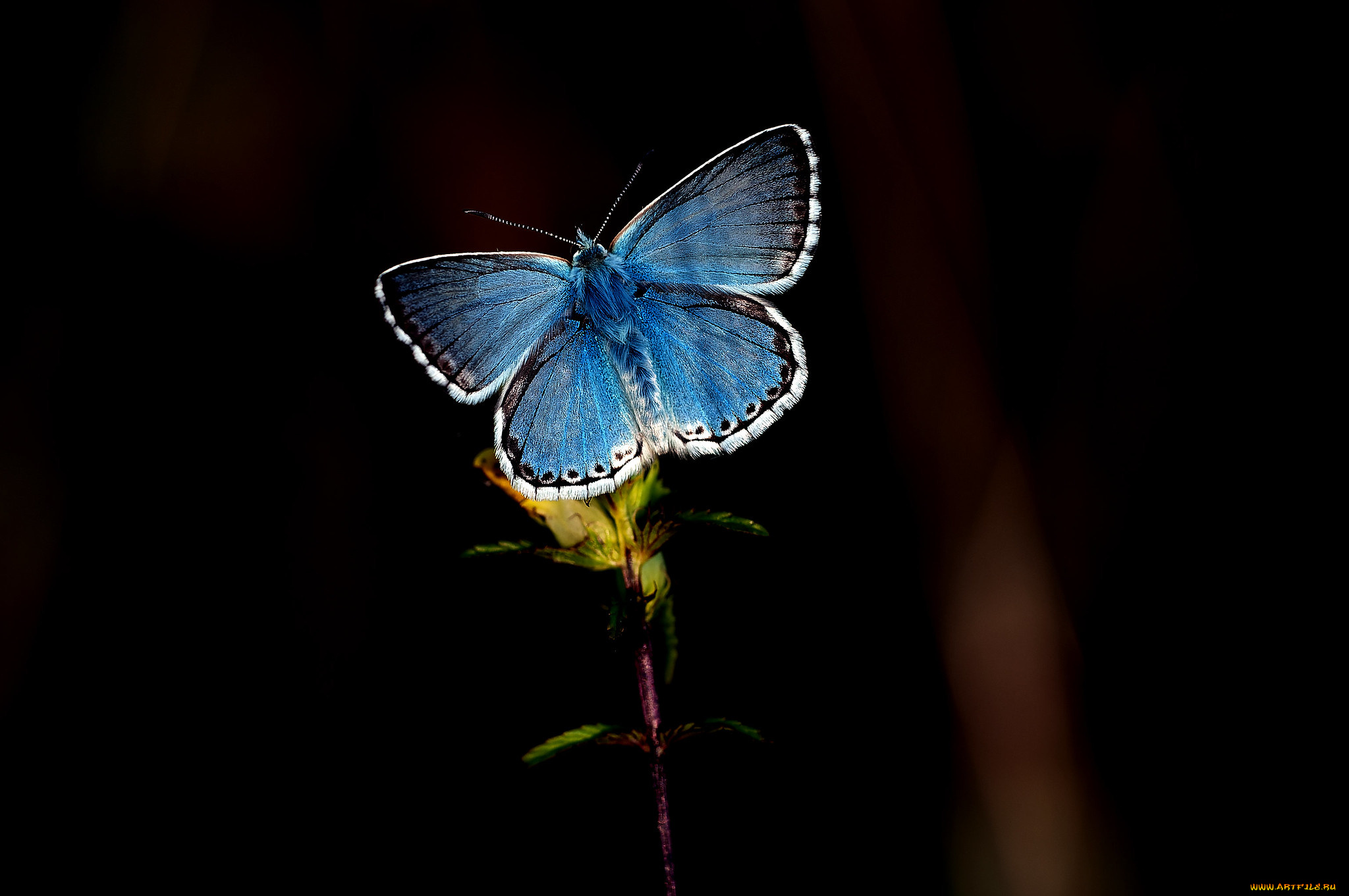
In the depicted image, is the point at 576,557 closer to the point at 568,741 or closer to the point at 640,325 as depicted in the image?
the point at 568,741

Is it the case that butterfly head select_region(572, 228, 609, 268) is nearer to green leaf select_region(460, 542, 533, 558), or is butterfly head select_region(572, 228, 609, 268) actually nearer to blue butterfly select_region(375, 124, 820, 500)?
blue butterfly select_region(375, 124, 820, 500)

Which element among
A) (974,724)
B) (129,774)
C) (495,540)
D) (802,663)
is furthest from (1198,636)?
(129,774)

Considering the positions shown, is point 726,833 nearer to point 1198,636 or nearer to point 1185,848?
point 1185,848

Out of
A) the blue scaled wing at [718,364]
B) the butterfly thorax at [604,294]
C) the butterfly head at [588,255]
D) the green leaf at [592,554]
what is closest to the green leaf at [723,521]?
the green leaf at [592,554]

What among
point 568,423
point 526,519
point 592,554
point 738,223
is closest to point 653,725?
point 592,554

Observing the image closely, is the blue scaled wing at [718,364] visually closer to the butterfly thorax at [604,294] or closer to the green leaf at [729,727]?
the butterfly thorax at [604,294]
